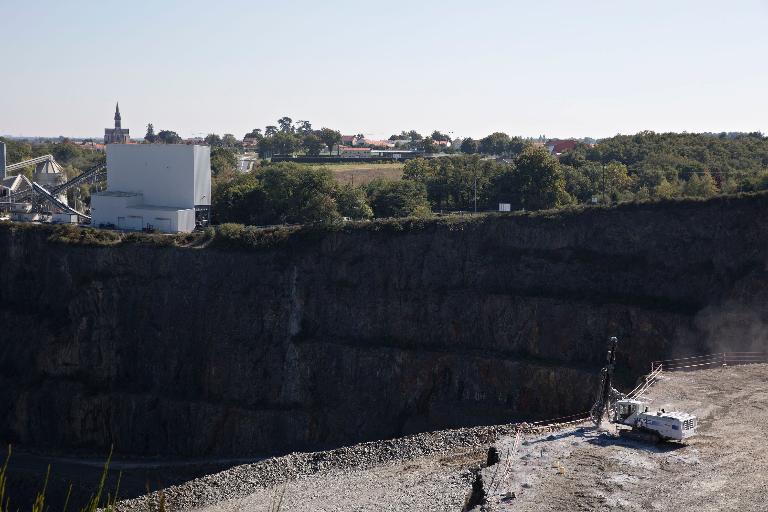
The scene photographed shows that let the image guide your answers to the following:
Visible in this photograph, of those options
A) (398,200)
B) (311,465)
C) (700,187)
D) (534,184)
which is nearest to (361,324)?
(398,200)

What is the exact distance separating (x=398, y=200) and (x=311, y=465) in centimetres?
3502

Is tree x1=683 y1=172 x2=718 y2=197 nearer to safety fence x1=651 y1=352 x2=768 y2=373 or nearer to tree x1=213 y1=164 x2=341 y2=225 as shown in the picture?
safety fence x1=651 y1=352 x2=768 y2=373

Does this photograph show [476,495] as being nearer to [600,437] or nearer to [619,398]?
[600,437]

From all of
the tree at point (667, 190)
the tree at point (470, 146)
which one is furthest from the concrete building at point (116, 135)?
the tree at point (667, 190)

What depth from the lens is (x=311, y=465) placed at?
111ft

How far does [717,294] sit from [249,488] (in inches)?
1041

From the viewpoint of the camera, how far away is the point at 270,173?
228 feet

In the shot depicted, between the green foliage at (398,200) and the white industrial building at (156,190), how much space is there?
12.3 meters

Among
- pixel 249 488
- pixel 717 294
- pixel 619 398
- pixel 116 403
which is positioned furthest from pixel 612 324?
pixel 116 403

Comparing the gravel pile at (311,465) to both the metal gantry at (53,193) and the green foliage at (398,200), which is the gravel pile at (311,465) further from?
the metal gantry at (53,193)

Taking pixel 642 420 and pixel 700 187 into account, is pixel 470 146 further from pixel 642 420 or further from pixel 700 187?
pixel 642 420

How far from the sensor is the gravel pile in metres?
32.7

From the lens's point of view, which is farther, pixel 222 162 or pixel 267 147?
pixel 267 147

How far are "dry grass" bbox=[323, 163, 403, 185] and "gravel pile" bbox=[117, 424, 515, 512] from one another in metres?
52.8
